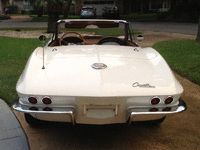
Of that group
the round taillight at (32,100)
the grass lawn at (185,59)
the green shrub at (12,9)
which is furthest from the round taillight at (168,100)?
the green shrub at (12,9)

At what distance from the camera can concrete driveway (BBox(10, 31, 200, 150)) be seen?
2.88 m

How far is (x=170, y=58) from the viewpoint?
768cm

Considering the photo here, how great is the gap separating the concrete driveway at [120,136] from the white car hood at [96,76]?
0.79 m

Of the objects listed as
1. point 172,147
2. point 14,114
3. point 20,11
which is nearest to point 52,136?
point 14,114

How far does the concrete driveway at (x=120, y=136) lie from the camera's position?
288 cm

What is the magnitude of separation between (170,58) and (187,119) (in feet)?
14.2

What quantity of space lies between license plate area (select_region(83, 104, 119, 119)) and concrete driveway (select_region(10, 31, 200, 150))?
594 mm

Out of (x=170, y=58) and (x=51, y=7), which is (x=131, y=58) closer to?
(x=170, y=58)

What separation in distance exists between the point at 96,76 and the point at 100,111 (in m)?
0.38

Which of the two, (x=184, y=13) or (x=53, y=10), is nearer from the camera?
(x=53, y=10)

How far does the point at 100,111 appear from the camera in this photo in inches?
96.2

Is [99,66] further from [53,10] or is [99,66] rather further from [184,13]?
[184,13]

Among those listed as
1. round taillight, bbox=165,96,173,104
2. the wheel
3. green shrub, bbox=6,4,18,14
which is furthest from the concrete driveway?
green shrub, bbox=6,4,18,14

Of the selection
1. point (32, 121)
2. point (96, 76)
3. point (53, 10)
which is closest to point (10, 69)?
point (32, 121)
